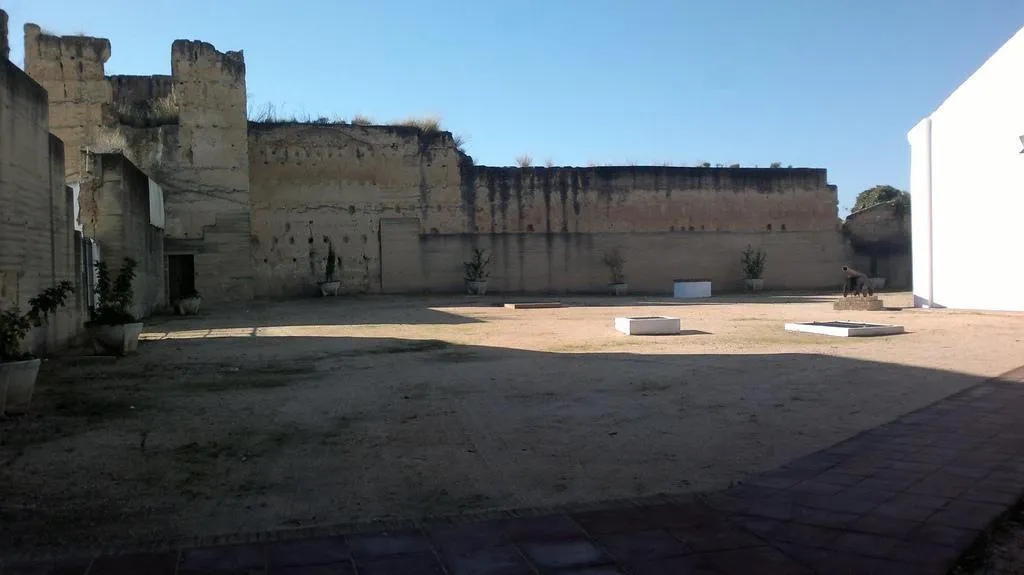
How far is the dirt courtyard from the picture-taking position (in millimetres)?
3857

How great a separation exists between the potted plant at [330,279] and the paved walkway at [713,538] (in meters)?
22.8

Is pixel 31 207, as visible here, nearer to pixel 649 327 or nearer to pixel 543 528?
pixel 543 528

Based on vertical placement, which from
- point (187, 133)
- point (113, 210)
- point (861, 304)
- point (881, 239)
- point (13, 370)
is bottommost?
point (861, 304)

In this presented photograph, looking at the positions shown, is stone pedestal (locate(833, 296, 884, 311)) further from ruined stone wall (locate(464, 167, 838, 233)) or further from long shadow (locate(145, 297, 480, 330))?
ruined stone wall (locate(464, 167, 838, 233))

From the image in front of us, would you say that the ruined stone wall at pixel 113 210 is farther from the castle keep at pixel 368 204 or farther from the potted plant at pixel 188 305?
the potted plant at pixel 188 305

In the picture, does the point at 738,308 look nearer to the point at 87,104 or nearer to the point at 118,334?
the point at 118,334

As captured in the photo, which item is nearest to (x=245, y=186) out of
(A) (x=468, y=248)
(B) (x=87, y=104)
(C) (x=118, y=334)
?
(B) (x=87, y=104)

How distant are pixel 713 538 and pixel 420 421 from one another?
301 cm

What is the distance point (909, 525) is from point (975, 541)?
0.27 metres

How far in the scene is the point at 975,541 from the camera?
125 inches

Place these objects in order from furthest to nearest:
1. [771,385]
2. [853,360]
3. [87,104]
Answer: [87,104] → [853,360] → [771,385]

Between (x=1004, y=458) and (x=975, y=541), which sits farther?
(x=1004, y=458)

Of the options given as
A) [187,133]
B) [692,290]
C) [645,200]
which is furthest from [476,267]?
[187,133]

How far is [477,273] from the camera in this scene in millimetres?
27281
